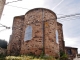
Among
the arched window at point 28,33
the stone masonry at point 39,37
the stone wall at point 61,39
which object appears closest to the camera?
the stone masonry at point 39,37

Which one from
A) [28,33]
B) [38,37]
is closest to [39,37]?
[38,37]

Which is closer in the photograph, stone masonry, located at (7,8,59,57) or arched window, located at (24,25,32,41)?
stone masonry, located at (7,8,59,57)

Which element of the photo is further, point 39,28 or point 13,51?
point 13,51

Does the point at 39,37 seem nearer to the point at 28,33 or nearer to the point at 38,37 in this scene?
the point at 38,37

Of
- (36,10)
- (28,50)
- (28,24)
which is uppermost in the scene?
(36,10)

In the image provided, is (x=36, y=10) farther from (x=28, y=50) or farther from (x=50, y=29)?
(x=28, y=50)

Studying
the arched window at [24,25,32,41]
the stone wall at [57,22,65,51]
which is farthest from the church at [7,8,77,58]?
the stone wall at [57,22,65,51]

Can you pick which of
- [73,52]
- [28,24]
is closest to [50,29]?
[28,24]

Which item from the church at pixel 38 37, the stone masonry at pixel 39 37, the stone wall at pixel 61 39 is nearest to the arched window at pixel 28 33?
the church at pixel 38 37

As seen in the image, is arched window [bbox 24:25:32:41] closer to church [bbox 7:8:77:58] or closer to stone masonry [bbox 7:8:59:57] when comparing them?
church [bbox 7:8:77:58]

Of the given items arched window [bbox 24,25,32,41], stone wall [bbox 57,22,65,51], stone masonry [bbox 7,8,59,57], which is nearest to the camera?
stone masonry [bbox 7,8,59,57]

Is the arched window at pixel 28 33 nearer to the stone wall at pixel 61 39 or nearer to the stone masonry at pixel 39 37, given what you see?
the stone masonry at pixel 39 37

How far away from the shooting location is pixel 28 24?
56.6ft

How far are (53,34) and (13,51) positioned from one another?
6.75 metres
